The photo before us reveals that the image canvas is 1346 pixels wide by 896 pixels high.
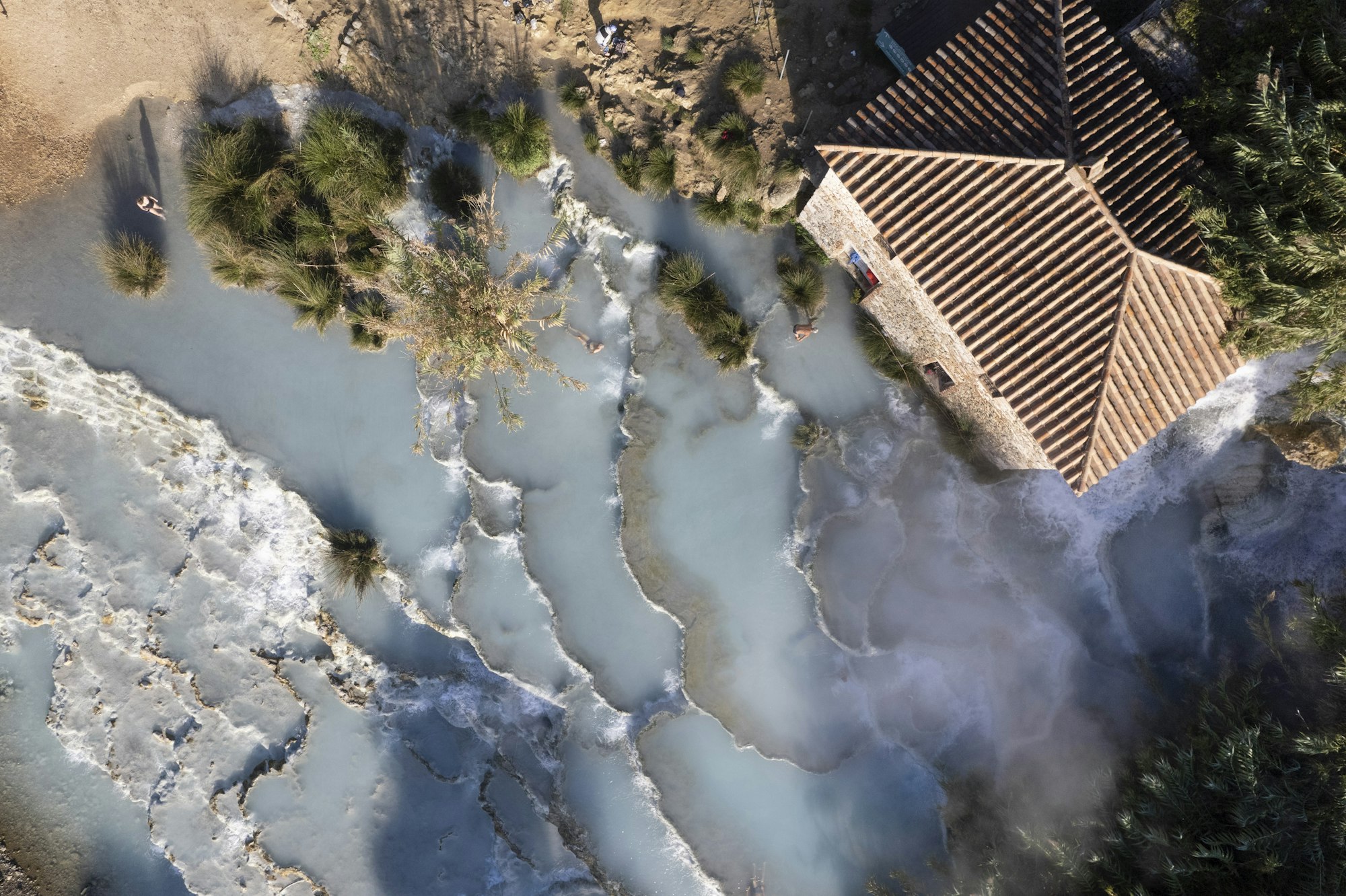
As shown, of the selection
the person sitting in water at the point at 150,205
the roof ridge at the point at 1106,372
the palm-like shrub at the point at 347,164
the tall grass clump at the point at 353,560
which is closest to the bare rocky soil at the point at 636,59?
the palm-like shrub at the point at 347,164

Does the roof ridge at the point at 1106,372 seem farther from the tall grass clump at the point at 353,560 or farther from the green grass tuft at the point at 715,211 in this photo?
the tall grass clump at the point at 353,560

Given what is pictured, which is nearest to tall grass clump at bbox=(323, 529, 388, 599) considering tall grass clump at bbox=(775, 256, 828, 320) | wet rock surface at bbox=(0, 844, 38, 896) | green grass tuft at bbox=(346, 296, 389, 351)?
green grass tuft at bbox=(346, 296, 389, 351)

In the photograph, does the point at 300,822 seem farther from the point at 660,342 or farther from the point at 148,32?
the point at 148,32

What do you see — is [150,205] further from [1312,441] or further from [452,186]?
[1312,441]

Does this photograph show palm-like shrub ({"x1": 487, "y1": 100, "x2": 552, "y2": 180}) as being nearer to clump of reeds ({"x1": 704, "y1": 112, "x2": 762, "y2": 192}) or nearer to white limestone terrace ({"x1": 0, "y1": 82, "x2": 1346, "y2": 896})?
white limestone terrace ({"x1": 0, "y1": 82, "x2": 1346, "y2": 896})

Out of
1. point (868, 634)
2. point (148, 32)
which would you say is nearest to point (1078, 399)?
point (868, 634)

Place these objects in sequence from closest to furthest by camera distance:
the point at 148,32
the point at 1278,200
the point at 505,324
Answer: the point at 1278,200 < the point at 505,324 < the point at 148,32
